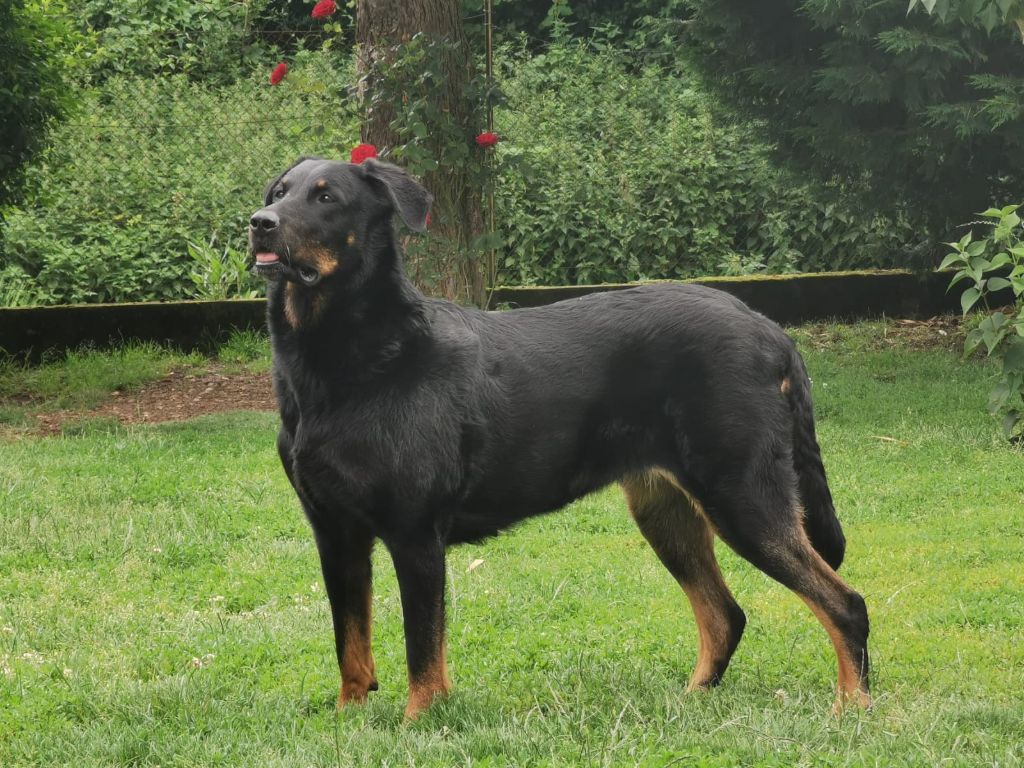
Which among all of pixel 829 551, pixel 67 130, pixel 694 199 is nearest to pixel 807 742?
pixel 829 551

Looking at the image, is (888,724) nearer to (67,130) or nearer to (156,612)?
(156,612)

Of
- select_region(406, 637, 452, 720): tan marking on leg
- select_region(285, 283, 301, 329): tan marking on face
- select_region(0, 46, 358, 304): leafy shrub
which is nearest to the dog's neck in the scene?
select_region(285, 283, 301, 329): tan marking on face

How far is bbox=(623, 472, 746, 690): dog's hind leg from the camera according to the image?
4.55 metres

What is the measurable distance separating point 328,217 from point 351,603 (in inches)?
50.1

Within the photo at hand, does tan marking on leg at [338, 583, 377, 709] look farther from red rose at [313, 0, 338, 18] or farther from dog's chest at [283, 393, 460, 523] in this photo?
red rose at [313, 0, 338, 18]

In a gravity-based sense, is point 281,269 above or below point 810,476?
A: above

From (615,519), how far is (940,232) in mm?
5030

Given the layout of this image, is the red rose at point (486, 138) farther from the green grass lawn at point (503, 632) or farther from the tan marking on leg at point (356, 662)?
the tan marking on leg at point (356, 662)

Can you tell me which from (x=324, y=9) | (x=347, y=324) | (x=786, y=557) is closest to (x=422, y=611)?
(x=347, y=324)

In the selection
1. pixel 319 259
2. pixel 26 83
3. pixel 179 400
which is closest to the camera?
pixel 319 259

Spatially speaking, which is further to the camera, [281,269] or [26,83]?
[26,83]

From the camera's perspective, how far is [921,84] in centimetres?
923

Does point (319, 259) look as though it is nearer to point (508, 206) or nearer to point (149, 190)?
point (508, 206)

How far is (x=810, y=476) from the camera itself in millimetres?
4383
